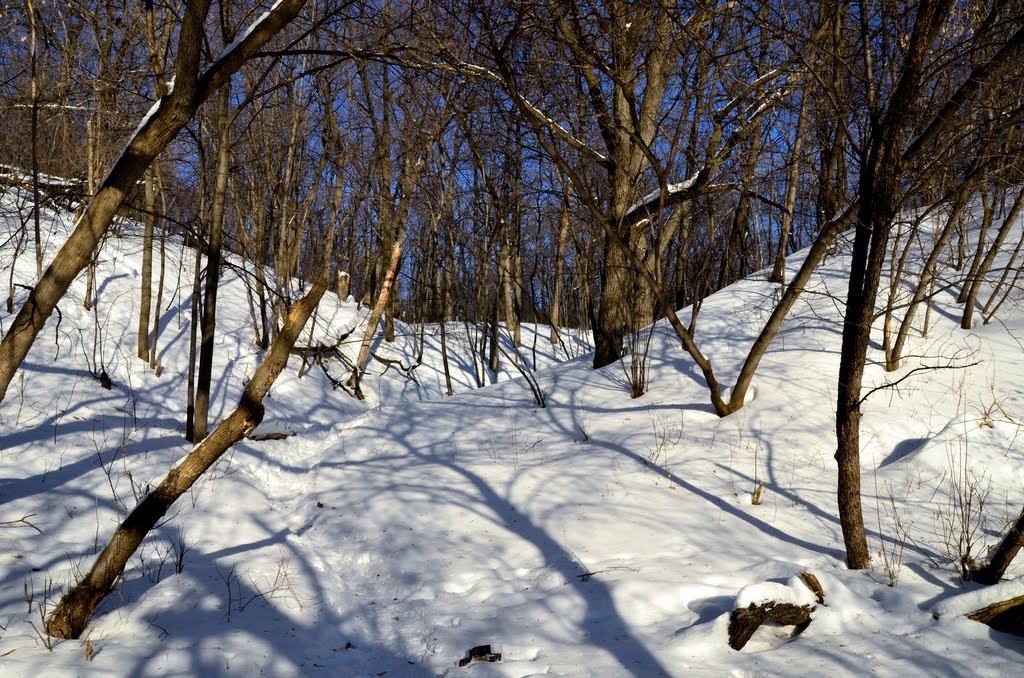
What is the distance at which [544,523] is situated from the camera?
17.7ft

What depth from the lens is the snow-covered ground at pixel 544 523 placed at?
360 cm

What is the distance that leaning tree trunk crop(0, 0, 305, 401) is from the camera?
4332 millimetres

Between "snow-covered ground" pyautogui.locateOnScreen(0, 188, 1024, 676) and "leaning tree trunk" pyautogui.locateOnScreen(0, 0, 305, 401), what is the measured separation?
5.07 ft

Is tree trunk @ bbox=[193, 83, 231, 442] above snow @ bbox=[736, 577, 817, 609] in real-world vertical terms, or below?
above

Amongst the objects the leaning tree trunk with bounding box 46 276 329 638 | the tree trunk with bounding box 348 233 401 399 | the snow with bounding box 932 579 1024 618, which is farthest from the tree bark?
the tree trunk with bounding box 348 233 401 399

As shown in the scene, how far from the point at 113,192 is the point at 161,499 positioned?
2.06 meters


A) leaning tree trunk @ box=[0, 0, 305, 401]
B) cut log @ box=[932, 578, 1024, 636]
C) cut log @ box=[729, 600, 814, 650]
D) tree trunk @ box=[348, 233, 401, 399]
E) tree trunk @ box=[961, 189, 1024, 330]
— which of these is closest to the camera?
cut log @ box=[932, 578, 1024, 636]

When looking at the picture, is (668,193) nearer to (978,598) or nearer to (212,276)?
(212,276)

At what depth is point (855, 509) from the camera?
424 cm

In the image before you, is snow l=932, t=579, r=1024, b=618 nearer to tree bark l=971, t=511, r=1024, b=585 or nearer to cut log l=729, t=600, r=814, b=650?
tree bark l=971, t=511, r=1024, b=585

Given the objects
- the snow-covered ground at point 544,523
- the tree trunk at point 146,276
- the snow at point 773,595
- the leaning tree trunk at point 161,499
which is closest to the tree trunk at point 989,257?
the snow-covered ground at point 544,523

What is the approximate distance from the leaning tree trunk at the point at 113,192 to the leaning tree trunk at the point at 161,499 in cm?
139

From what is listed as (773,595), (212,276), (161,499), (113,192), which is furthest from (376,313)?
(773,595)

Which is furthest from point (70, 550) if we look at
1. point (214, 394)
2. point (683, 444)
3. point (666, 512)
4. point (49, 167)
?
point (49, 167)
